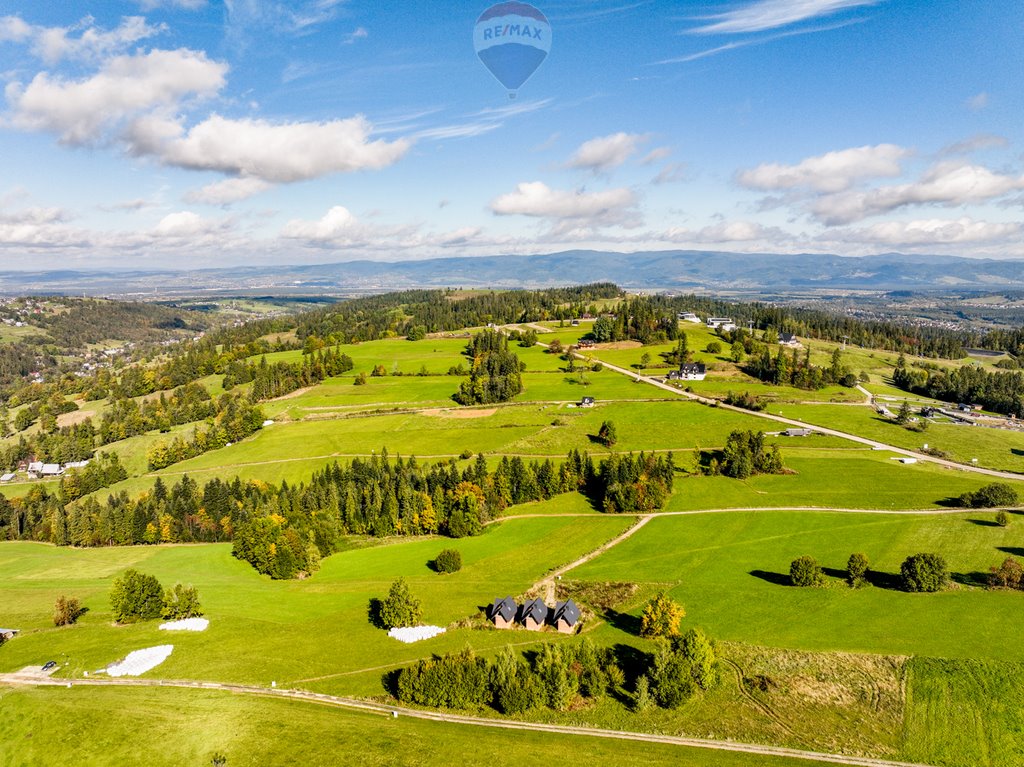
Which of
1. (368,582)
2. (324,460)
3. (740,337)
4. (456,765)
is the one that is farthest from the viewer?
(740,337)

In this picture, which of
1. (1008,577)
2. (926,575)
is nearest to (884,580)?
(926,575)

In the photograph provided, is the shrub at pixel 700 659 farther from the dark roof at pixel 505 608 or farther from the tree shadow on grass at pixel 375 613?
the tree shadow on grass at pixel 375 613

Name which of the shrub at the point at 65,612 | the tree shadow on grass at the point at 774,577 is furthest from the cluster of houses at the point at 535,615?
the shrub at the point at 65,612

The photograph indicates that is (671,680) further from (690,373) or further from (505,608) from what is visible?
(690,373)

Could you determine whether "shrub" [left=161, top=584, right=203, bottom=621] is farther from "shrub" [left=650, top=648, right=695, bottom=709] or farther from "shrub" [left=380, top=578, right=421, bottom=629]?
"shrub" [left=650, top=648, right=695, bottom=709]

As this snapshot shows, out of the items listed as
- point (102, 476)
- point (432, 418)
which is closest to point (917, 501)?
point (432, 418)

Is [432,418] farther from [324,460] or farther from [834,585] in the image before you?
[834,585]
